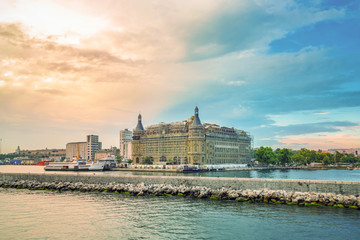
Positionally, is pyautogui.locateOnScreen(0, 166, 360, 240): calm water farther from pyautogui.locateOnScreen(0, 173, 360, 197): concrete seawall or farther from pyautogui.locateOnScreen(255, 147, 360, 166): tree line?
pyautogui.locateOnScreen(255, 147, 360, 166): tree line

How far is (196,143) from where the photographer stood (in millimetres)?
143125

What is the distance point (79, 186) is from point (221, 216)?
26130 millimetres

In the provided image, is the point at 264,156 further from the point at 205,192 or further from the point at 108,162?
the point at 205,192

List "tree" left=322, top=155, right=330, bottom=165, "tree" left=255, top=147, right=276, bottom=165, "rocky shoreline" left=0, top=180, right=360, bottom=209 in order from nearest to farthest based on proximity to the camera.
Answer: "rocky shoreline" left=0, top=180, right=360, bottom=209 → "tree" left=255, top=147, right=276, bottom=165 → "tree" left=322, top=155, right=330, bottom=165

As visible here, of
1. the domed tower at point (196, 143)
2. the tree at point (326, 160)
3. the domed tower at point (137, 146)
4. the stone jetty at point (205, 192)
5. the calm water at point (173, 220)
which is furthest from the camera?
the tree at point (326, 160)

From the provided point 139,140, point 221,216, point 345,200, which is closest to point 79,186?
point 221,216

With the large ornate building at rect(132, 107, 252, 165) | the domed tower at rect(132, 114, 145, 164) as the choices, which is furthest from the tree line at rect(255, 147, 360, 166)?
the domed tower at rect(132, 114, 145, 164)

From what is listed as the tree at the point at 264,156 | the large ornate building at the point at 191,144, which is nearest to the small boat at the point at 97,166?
the large ornate building at the point at 191,144

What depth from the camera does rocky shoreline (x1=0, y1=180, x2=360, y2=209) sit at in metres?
29.1

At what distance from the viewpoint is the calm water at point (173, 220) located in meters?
21.8

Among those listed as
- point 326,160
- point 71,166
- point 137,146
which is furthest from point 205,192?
point 326,160

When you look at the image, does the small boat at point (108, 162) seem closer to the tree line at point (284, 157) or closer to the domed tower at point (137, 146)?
the domed tower at point (137, 146)

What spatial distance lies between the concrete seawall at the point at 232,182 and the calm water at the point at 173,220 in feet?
10.6

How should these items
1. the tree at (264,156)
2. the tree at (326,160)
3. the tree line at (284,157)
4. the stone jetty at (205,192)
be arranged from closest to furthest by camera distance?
1. the stone jetty at (205,192)
2. the tree at (264,156)
3. the tree line at (284,157)
4. the tree at (326,160)
